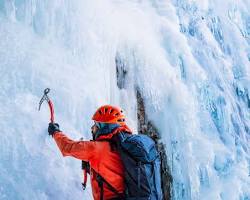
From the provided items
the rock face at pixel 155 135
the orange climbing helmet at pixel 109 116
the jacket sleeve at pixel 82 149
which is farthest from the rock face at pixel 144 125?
the jacket sleeve at pixel 82 149

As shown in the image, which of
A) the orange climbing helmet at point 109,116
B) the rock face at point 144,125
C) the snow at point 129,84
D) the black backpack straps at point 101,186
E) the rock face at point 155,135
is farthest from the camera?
the rock face at point 155,135

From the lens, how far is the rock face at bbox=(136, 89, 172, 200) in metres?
6.45

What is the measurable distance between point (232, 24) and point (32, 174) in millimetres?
9336

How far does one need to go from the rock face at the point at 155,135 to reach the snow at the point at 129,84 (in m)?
0.08

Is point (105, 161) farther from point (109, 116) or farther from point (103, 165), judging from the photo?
point (109, 116)

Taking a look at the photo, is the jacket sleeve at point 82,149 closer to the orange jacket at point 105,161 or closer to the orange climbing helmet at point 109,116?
the orange jacket at point 105,161

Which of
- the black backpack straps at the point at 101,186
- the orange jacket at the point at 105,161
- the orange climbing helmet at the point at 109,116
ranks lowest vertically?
the black backpack straps at the point at 101,186

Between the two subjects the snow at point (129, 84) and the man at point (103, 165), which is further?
the snow at point (129, 84)

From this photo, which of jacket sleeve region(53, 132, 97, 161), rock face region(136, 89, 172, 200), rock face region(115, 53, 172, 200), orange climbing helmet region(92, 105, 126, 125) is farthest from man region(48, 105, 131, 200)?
rock face region(136, 89, 172, 200)

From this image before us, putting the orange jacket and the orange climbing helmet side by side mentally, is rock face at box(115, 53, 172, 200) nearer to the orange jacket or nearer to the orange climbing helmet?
the orange climbing helmet

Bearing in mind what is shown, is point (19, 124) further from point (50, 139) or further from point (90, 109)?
point (90, 109)

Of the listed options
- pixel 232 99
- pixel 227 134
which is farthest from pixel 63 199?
pixel 232 99

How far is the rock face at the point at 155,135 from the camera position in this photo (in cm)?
645

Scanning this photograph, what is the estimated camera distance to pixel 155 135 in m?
6.70
